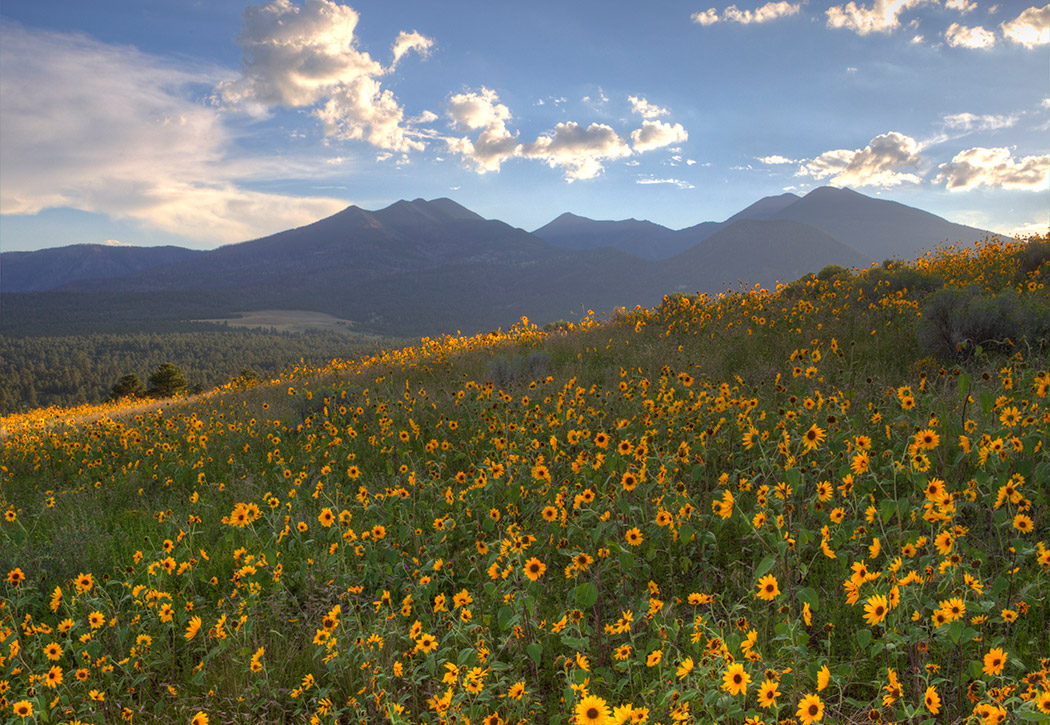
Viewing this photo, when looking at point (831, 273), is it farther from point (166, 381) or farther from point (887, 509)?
point (166, 381)

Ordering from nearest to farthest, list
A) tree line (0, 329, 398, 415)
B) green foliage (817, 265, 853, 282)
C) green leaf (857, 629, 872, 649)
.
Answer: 1. green leaf (857, 629, 872, 649)
2. green foliage (817, 265, 853, 282)
3. tree line (0, 329, 398, 415)

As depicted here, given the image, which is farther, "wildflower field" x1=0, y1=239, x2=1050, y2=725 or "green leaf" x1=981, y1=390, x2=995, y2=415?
"green leaf" x1=981, y1=390, x2=995, y2=415

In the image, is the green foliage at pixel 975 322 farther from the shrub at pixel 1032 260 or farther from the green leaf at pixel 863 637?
the green leaf at pixel 863 637

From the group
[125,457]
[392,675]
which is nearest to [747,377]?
[392,675]

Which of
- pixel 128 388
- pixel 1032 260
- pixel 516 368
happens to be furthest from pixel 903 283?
pixel 128 388

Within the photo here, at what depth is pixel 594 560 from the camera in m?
3.12

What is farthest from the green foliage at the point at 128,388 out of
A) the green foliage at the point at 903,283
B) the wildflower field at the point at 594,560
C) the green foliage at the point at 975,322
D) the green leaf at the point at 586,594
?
the green foliage at the point at 975,322

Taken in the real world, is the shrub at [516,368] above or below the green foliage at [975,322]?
below

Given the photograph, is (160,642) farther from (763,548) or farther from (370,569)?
(763,548)

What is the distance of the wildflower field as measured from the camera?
235 centimetres

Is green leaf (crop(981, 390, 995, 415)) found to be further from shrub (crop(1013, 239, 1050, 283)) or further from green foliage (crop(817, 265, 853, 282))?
green foliage (crop(817, 265, 853, 282))

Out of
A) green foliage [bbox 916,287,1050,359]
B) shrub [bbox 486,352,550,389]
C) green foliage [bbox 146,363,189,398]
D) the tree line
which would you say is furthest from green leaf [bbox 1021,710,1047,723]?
the tree line

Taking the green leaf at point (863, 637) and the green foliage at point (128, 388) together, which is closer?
the green leaf at point (863, 637)

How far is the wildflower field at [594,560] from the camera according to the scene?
235cm
